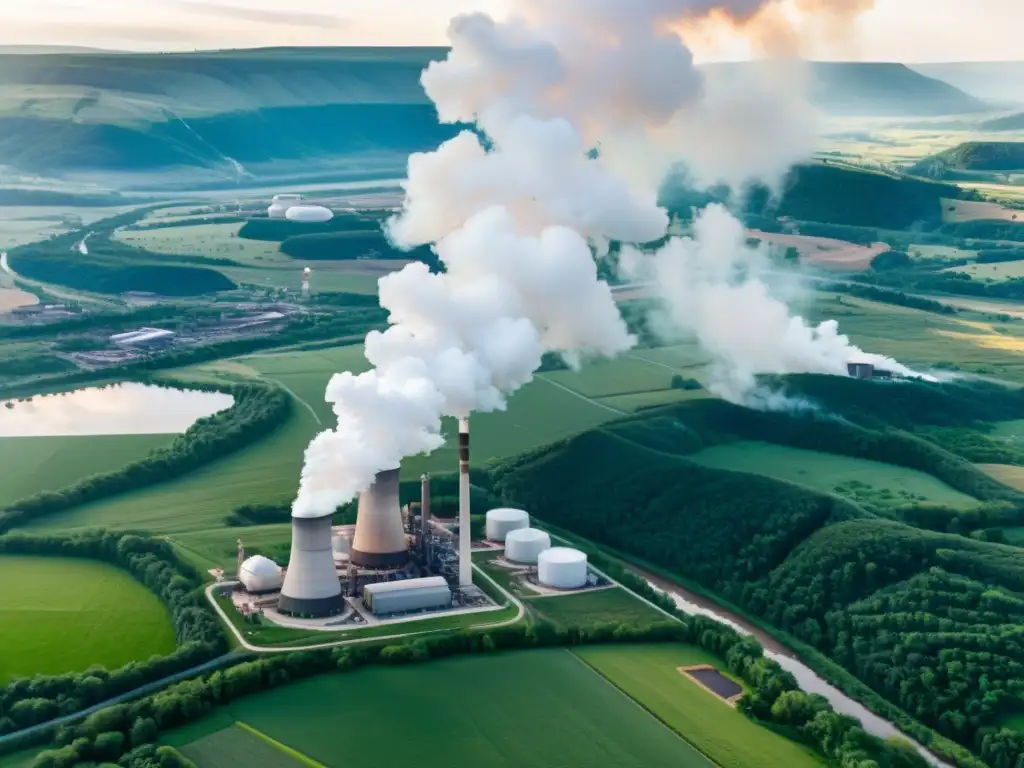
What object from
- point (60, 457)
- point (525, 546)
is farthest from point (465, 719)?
point (60, 457)

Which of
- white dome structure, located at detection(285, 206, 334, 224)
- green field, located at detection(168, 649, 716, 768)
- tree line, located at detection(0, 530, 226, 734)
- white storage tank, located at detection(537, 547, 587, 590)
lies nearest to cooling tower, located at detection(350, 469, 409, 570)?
white storage tank, located at detection(537, 547, 587, 590)

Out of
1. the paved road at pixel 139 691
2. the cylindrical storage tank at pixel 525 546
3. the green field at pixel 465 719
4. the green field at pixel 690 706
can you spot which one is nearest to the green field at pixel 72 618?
the paved road at pixel 139 691

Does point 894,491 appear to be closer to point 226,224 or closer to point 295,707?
point 295,707

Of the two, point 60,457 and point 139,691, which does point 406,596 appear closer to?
point 139,691

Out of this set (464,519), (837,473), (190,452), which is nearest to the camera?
(464,519)

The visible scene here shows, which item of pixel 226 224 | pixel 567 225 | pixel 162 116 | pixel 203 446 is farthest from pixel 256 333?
pixel 162 116

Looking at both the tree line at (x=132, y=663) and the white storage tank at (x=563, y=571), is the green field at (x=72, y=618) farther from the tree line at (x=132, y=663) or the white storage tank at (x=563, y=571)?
the white storage tank at (x=563, y=571)
